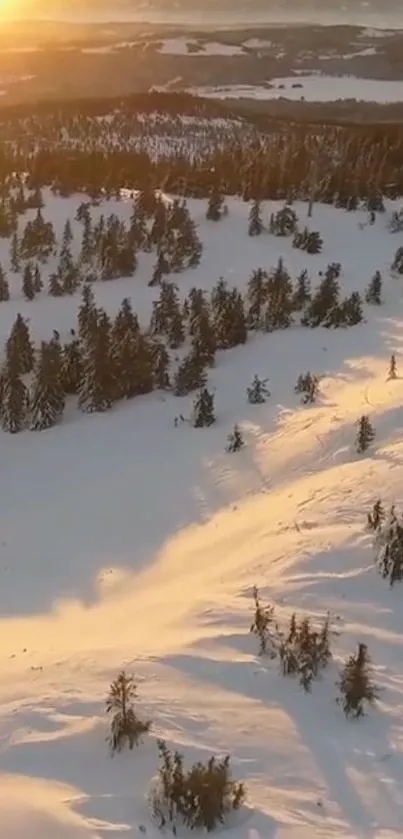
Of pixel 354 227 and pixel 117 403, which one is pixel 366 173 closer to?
pixel 354 227

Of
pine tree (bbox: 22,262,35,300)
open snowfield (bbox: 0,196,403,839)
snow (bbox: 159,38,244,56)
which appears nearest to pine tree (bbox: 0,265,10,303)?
pine tree (bbox: 22,262,35,300)

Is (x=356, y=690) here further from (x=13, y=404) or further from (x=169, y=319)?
(x=169, y=319)

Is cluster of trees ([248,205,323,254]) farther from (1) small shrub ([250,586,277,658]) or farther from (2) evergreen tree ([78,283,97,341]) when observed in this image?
(1) small shrub ([250,586,277,658])

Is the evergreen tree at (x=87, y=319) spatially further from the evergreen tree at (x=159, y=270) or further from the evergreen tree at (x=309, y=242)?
the evergreen tree at (x=309, y=242)

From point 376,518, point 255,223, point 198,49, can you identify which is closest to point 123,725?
point 376,518

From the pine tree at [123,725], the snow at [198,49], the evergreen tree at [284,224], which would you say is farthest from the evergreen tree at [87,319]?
the snow at [198,49]

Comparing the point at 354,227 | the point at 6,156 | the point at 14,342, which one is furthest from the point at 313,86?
the point at 14,342

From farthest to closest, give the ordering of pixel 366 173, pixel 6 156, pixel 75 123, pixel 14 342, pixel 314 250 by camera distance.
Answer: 1. pixel 75 123
2. pixel 6 156
3. pixel 366 173
4. pixel 314 250
5. pixel 14 342
